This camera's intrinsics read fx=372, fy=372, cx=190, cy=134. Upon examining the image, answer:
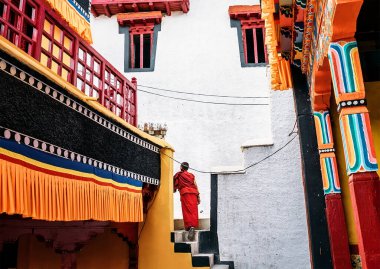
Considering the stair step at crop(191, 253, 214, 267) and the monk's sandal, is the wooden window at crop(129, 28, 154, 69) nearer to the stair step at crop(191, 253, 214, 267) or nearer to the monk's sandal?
the monk's sandal

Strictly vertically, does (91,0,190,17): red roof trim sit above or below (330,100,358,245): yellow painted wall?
above

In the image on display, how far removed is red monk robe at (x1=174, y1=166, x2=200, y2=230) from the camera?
5762mm

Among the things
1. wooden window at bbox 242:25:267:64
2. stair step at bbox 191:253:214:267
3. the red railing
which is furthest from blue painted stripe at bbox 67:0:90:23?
wooden window at bbox 242:25:267:64

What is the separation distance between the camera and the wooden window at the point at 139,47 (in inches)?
364

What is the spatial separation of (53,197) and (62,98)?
862 mm

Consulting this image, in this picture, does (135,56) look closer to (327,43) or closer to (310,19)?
(310,19)

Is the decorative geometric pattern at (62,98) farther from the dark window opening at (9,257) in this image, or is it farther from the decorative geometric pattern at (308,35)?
the dark window opening at (9,257)

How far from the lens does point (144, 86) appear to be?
8.91m

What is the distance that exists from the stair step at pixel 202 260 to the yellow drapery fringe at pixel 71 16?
366 centimetres

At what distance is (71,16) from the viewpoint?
5.20 m

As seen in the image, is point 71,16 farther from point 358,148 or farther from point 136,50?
point 136,50

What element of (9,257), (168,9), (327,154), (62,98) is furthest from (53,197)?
(168,9)

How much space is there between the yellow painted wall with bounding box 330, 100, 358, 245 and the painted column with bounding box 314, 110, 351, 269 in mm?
113

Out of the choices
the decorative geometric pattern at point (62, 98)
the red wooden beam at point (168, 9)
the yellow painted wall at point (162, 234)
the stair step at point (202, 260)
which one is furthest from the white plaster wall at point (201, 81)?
the decorative geometric pattern at point (62, 98)
